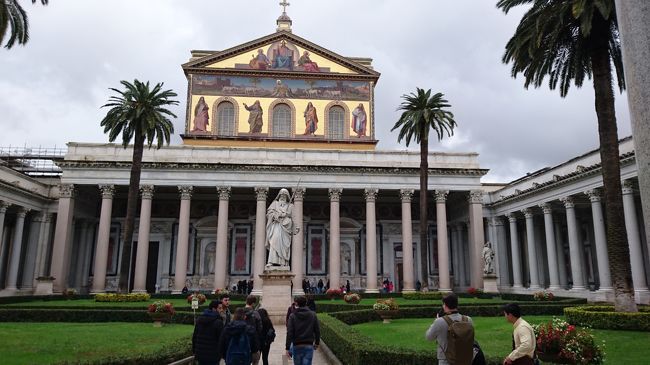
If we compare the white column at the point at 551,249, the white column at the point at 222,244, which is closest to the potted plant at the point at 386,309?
the white column at the point at 222,244

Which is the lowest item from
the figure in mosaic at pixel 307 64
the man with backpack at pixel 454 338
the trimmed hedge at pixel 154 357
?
the trimmed hedge at pixel 154 357

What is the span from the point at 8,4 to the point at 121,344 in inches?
616

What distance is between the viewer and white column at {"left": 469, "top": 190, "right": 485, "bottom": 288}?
35750 millimetres

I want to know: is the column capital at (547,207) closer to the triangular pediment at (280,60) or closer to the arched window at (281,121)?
the triangular pediment at (280,60)

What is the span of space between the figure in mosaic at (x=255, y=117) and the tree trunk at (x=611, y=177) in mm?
27947

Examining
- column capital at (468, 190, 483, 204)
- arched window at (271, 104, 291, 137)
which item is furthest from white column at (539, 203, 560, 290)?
arched window at (271, 104, 291, 137)

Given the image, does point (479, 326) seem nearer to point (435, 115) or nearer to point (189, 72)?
point (435, 115)

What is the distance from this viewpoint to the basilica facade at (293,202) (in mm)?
34188

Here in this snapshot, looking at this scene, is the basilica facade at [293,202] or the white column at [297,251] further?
the basilica facade at [293,202]

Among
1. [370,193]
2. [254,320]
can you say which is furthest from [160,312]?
[370,193]

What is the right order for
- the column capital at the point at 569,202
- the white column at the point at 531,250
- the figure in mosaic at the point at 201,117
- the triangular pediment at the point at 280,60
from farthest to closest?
1. the triangular pediment at the point at 280,60
2. the figure in mosaic at the point at 201,117
3. the white column at the point at 531,250
4. the column capital at the point at 569,202

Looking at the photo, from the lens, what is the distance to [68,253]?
34219 millimetres

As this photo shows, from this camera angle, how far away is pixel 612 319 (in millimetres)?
15336

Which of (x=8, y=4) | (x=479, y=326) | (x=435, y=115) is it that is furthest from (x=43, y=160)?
(x=479, y=326)
